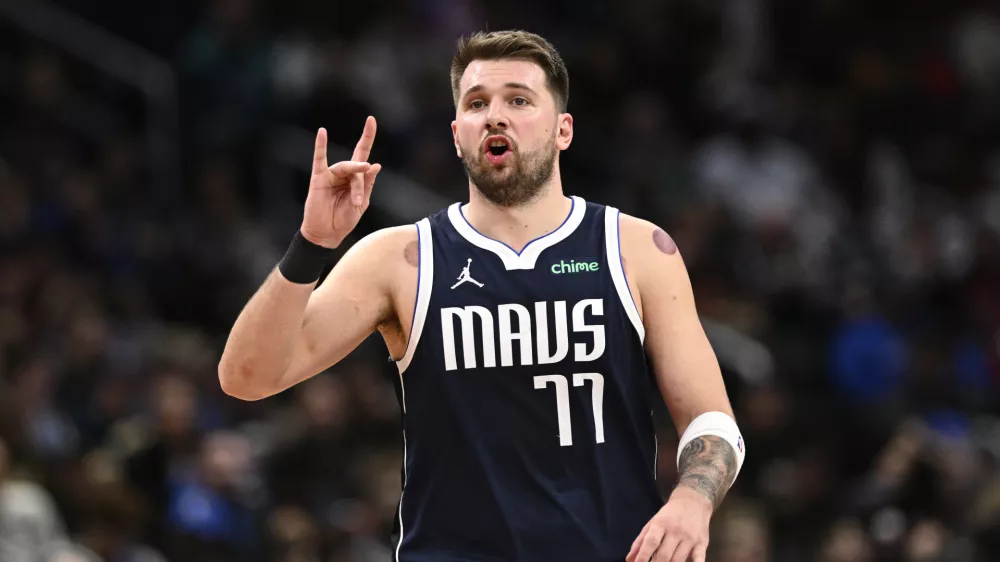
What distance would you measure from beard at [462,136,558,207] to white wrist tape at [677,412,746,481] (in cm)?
95

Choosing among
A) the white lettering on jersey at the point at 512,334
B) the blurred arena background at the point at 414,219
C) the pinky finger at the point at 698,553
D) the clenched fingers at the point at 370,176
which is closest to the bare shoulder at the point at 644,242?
the white lettering on jersey at the point at 512,334

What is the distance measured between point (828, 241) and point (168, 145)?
237 inches

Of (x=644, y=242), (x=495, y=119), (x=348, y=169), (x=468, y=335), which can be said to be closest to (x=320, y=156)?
(x=348, y=169)

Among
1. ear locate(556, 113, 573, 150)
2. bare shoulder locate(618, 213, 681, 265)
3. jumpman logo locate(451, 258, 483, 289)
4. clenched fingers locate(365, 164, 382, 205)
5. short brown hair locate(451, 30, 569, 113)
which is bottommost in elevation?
jumpman logo locate(451, 258, 483, 289)

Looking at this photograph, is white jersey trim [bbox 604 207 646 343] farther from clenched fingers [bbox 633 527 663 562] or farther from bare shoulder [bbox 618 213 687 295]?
clenched fingers [bbox 633 527 663 562]

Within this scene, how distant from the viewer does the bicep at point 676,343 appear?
5105mm

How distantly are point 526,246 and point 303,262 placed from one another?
832mm

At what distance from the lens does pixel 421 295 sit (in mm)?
5113

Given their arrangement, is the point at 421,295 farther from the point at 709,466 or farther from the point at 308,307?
the point at 709,466

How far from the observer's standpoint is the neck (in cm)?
528

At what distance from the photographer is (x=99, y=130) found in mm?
13977

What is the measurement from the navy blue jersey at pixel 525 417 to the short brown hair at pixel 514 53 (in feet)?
2.11

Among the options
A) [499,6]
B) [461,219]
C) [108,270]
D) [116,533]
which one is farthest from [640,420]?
[499,6]

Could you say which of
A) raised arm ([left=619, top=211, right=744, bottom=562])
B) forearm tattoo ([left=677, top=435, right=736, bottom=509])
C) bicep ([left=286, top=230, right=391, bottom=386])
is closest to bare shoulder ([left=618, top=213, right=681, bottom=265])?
A: raised arm ([left=619, top=211, right=744, bottom=562])
